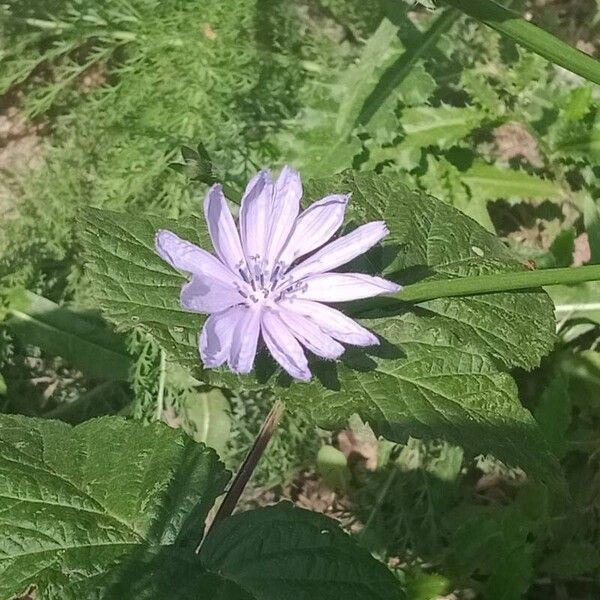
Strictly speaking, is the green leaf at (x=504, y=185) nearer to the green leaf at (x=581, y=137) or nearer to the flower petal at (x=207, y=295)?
the green leaf at (x=581, y=137)

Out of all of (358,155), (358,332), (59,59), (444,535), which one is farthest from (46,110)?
(358,332)

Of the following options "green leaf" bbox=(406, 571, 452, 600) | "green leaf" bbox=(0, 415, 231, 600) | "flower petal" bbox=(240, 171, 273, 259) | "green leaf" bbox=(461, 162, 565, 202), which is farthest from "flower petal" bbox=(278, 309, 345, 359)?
"green leaf" bbox=(461, 162, 565, 202)

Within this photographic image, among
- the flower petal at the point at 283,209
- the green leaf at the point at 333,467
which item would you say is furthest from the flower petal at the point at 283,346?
the green leaf at the point at 333,467

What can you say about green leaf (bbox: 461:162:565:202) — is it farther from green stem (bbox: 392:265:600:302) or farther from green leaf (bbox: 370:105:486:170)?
green stem (bbox: 392:265:600:302)

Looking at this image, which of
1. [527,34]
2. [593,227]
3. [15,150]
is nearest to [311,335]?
[527,34]

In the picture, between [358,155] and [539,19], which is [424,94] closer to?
[358,155]

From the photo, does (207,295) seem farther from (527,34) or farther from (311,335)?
(527,34)
